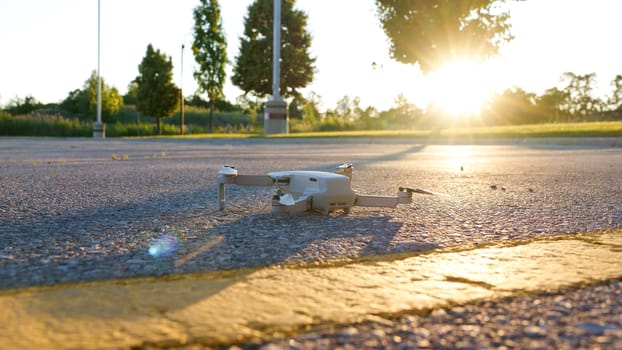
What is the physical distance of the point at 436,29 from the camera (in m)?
23.4

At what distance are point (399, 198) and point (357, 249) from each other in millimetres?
655

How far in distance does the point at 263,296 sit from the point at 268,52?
38.9 m

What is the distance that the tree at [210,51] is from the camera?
38.6 m

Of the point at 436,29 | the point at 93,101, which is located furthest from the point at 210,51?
the point at 436,29

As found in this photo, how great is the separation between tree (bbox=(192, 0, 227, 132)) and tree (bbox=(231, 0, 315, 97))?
4.28ft

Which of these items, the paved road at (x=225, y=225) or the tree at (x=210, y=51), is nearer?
the paved road at (x=225, y=225)

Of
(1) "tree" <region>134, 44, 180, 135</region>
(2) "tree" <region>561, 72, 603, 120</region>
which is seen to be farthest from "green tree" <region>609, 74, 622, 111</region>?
(1) "tree" <region>134, 44, 180, 135</region>

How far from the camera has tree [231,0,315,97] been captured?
127ft

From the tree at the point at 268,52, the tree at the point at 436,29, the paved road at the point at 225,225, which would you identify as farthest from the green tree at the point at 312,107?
the paved road at the point at 225,225

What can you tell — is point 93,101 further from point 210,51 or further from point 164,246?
point 164,246

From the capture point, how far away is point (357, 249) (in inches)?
69.2

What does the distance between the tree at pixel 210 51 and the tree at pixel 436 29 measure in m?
16.5

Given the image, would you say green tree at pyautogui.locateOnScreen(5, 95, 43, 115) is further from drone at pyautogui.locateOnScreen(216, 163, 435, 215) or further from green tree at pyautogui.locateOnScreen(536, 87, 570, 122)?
drone at pyautogui.locateOnScreen(216, 163, 435, 215)

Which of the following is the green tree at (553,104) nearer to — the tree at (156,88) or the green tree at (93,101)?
the tree at (156,88)
